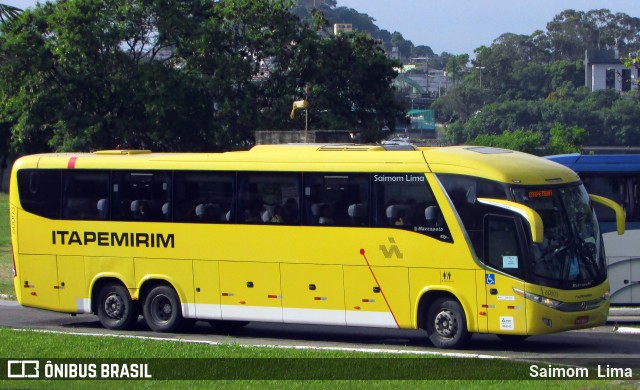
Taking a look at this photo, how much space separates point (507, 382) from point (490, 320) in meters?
3.40

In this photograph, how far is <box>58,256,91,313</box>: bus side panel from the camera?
18.1 metres

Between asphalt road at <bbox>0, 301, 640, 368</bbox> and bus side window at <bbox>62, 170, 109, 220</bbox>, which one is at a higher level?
bus side window at <bbox>62, 170, 109, 220</bbox>

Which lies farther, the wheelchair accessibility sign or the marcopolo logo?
the marcopolo logo

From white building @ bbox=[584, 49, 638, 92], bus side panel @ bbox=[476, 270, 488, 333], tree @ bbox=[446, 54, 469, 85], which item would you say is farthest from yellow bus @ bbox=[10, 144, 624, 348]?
tree @ bbox=[446, 54, 469, 85]

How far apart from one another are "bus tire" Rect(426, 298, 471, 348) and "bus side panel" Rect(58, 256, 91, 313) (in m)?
6.25

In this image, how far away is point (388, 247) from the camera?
15.7m

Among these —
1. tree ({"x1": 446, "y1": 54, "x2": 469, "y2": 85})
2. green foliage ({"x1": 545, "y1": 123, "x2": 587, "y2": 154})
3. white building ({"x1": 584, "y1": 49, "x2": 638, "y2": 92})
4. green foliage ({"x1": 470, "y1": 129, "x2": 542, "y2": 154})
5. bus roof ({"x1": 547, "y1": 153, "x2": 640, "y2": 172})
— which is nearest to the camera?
bus roof ({"x1": 547, "y1": 153, "x2": 640, "y2": 172})

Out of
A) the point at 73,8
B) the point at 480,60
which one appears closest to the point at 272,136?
the point at 73,8

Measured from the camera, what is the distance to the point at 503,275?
48.7 ft

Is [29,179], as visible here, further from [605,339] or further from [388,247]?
[605,339]

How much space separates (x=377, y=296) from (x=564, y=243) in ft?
9.53

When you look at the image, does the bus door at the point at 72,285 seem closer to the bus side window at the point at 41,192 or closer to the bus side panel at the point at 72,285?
the bus side panel at the point at 72,285

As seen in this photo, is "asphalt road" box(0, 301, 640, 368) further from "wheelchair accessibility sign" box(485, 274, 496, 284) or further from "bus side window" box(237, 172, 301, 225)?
"bus side window" box(237, 172, 301, 225)

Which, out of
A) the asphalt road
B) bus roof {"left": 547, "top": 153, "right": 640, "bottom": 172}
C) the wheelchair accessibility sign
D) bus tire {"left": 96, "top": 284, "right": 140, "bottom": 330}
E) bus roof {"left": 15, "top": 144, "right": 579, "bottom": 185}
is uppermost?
bus roof {"left": 15, "top": 144, "right": 579, "bottom": 185}
